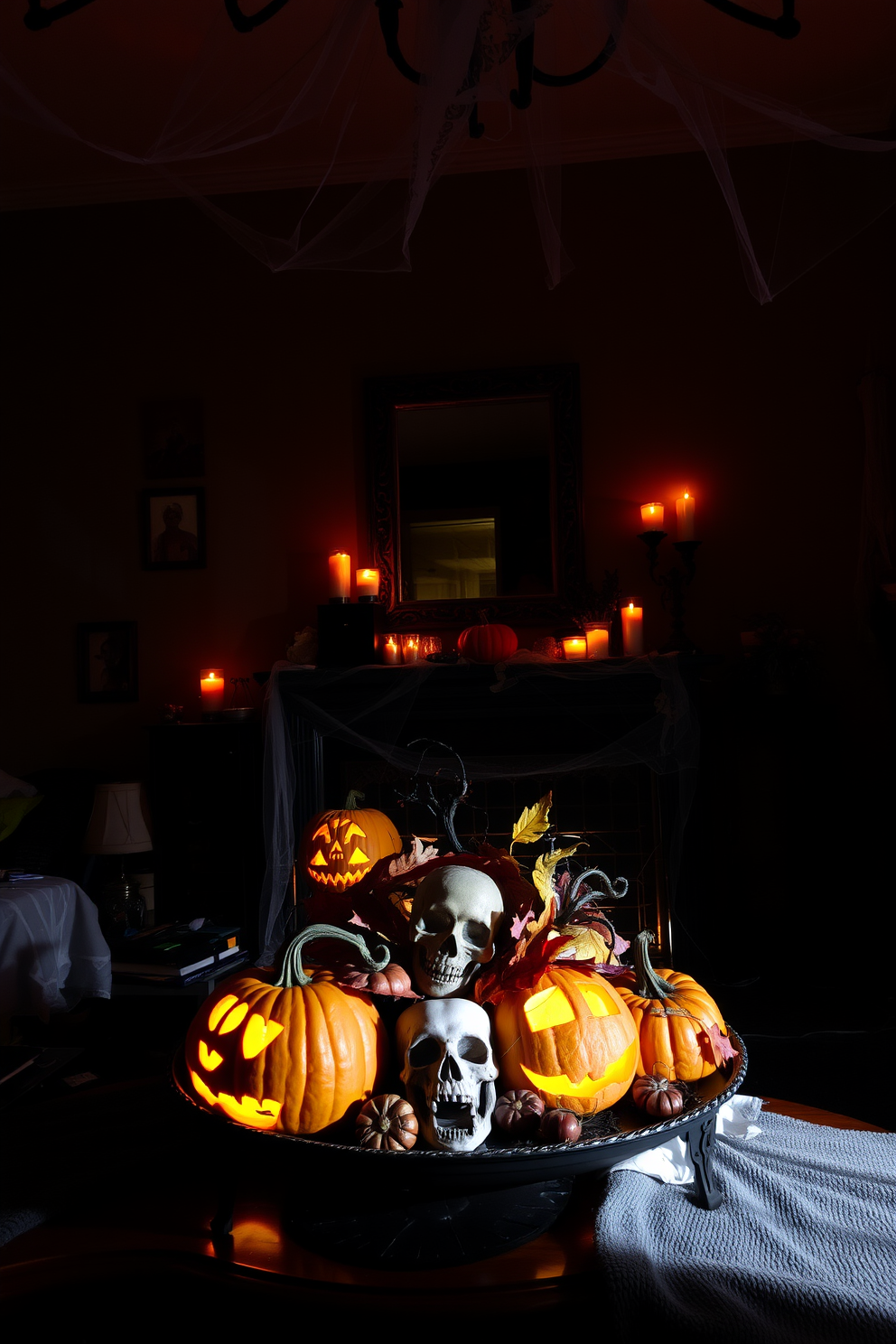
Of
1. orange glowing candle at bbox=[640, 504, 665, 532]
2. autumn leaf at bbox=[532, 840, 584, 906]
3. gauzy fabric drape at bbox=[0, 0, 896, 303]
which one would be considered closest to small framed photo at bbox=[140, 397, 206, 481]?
orange glowing candle at bbox=[640, 504, 665, 532]

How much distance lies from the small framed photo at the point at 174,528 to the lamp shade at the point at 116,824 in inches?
51.2

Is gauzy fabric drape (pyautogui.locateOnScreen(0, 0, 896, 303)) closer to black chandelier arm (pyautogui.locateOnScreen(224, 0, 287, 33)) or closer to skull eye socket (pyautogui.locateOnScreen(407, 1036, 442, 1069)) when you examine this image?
black chandelier arm (pyautogui.locateOnScreen(224, 0, 287, 33))

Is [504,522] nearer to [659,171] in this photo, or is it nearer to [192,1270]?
[659,171]

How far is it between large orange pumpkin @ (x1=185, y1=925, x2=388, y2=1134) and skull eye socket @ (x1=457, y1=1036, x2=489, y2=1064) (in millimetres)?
123

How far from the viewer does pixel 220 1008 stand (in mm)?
1067

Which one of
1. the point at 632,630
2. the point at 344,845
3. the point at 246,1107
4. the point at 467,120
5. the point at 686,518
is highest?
the point at 467,120

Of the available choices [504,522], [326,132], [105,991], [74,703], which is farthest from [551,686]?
[326,132]

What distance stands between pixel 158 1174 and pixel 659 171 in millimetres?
4738

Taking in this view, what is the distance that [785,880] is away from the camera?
3.67m

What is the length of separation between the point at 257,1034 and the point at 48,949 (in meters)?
2.14

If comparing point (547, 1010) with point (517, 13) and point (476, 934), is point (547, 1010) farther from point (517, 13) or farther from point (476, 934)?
point (517, 13)

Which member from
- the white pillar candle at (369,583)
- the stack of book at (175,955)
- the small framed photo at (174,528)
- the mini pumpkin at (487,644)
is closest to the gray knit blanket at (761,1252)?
the stack of book at (175,955)

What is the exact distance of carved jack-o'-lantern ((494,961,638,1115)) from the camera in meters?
0.99

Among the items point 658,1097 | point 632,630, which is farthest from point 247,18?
point 632,630
